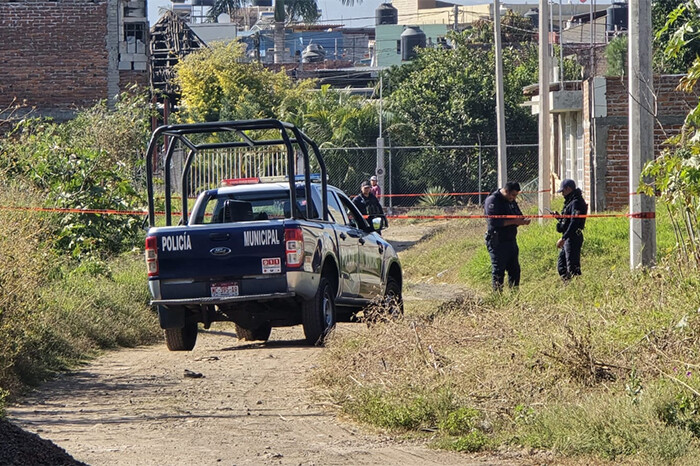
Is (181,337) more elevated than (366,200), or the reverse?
(366,200)

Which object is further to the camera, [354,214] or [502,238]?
[502,238]

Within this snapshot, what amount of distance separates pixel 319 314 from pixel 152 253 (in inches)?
74.3

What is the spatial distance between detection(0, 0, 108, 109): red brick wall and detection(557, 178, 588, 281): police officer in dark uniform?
20.7 metres

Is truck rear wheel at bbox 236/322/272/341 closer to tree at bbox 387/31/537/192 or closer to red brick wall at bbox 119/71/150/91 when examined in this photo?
red brick wall at bbox 119/71/150/91

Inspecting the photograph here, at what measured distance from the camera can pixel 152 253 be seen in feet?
39.6

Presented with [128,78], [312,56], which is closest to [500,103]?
[128,78]

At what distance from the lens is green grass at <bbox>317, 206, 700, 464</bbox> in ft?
23.7

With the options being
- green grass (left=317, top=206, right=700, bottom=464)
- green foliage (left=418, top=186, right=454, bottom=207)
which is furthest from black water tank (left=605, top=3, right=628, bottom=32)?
green grass (left=317, top=206, right=700, bottom=464)

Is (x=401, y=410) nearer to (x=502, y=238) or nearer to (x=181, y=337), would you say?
(x=181, y=337)

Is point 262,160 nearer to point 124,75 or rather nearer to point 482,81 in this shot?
point 124,75

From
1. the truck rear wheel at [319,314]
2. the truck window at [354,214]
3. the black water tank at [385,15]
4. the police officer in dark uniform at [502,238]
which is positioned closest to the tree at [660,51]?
the police officer in dark uniform at [502,238]

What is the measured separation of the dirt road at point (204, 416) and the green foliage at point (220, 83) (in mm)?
35240

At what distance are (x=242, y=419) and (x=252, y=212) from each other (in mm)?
4674

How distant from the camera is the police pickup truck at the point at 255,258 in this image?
1198 centimetres
